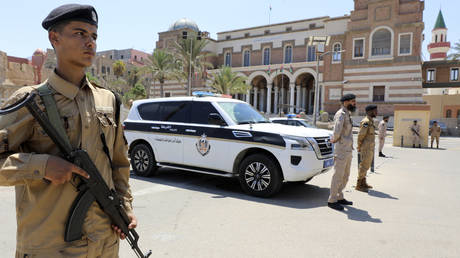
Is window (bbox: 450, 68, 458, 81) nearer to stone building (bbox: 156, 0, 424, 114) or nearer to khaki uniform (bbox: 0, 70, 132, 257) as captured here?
stone building (bbox: 156, 0, 424, 114)

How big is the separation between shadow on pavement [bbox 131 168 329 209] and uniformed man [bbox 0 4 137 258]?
4492 millimetres

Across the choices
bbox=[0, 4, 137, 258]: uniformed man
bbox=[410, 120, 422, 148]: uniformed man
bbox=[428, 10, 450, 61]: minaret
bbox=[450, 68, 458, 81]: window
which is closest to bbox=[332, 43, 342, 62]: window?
bbox=[450, 68, 458, 81]: window

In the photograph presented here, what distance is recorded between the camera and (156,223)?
4.73m

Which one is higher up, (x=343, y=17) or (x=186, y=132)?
(x=343, y=17)

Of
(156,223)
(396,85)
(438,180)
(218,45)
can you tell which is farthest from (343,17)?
(156,223)

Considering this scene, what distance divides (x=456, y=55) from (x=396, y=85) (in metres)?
7.24

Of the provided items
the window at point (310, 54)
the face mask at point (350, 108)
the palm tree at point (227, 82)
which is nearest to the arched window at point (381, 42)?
the window at point (310, 54)

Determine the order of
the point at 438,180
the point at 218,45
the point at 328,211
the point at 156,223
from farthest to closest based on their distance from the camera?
the point at 218,45
the point at 438,180
the point at 328,211
the point at 156,223

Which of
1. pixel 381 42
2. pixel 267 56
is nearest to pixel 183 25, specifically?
pixel 267 56

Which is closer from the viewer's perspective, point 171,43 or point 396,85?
point 396,85

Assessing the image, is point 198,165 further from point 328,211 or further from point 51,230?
point 51,230

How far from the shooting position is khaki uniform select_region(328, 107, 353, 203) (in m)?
5.73

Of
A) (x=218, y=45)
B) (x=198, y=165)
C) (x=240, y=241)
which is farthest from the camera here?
(x=218, y=45)

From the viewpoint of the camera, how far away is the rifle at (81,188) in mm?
1506
